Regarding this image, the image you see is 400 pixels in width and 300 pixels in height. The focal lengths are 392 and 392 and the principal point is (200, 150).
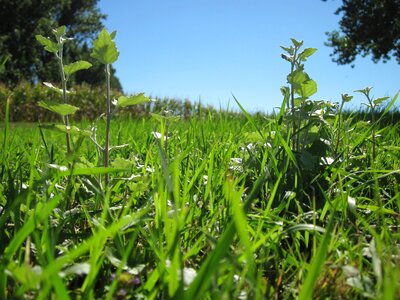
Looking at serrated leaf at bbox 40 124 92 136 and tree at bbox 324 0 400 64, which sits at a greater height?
tree at bbox 324 0 400 64

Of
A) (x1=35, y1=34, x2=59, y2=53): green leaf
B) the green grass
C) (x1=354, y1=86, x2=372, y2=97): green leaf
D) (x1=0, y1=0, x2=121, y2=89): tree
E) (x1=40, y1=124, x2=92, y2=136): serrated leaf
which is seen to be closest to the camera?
the green grass

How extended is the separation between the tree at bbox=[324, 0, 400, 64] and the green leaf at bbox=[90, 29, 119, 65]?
2269 cm

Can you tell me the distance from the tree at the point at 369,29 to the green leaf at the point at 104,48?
22.7 meters

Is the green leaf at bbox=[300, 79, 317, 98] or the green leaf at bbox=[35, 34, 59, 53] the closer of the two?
the green leaf at bbox=[35, 34, 59, 53]

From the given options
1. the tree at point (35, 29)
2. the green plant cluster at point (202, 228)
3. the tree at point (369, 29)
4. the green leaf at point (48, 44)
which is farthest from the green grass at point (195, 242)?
the tree at point (35, 29)

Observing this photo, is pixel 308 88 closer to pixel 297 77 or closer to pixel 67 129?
pixel 297 77

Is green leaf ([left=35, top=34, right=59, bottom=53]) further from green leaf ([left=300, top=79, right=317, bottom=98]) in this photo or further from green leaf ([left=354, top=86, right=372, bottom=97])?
green leaf ([left=354, top=86, right=372, bottom=97])

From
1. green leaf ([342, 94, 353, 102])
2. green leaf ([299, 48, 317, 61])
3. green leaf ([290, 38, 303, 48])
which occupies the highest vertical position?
green leaf ([290, 38, 303, 48])

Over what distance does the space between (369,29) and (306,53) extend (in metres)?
22.8

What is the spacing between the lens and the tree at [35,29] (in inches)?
1518

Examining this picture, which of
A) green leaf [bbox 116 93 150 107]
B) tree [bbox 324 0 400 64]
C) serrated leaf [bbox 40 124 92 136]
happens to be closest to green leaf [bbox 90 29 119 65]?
green leaf [bbox 116 93 150 107]

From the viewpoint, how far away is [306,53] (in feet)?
6.09

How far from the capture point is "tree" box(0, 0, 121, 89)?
38562 millimetres

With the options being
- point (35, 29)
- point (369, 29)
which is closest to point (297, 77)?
point (369, 29)
